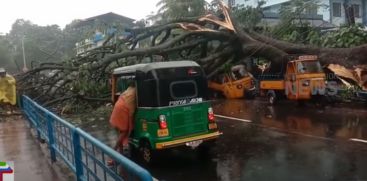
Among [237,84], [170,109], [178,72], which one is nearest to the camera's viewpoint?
[170,109]

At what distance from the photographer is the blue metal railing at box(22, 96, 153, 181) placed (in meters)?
3.53

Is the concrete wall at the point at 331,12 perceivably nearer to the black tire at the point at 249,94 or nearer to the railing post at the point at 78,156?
the black tire at the point at 249,94

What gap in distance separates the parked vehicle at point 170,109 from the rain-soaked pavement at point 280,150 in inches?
20.6

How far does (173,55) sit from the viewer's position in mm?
19391

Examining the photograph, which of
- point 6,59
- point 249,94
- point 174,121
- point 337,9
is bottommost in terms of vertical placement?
point 249,94

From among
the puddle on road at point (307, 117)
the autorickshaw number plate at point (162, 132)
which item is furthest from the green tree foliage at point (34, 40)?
the autorickshaw number plate at point (162, 132)

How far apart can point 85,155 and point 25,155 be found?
390cm

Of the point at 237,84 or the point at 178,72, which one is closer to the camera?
the point at 178,72

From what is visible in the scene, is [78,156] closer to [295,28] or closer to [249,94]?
[249,94]

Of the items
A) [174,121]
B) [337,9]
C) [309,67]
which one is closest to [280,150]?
[174,121]

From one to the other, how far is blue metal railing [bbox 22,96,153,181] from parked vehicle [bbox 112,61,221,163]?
1636mm

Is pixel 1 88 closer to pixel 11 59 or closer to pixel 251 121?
pixel 251 121

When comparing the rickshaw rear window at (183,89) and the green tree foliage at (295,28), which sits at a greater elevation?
the green tree foliage at (295,28)

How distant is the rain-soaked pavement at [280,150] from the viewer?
23.8 ft
